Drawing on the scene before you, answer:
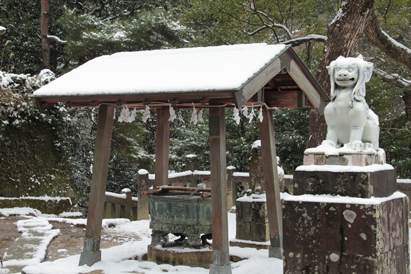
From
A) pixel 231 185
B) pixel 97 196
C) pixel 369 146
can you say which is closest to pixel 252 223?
pixel 97 196

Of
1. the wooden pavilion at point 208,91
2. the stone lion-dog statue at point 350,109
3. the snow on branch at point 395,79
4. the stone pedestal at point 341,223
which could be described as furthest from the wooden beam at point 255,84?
the snow on branch at point 395,79

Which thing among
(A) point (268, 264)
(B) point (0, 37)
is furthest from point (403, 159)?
(B) point (0, 37)

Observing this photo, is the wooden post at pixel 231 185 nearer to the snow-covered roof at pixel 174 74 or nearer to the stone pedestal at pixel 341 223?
the snow-covered roof at pixel 174 74

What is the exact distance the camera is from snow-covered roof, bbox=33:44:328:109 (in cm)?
512

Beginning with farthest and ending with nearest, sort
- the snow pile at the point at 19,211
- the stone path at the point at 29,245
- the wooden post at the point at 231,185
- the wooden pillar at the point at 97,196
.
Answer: the wooden post at the point at 231,185
the snow pile at the point at 19,211
the stone path at the point at 29,245
the wooden pillar at the point at 97,196

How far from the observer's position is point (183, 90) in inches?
201

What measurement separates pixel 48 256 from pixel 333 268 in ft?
17.0

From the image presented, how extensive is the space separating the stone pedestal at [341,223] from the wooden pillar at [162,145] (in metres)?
4.04

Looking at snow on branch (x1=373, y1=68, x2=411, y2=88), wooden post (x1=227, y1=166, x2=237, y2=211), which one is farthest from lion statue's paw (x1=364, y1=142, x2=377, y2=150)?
snow on branch (x1=373, y1=68, x2=411, y2=88)

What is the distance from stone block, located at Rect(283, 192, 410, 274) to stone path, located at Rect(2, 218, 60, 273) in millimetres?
4271

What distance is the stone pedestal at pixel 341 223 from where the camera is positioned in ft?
12.1

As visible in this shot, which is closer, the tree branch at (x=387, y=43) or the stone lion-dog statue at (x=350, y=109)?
the stone lion-dog statue at (x=350, y=109)

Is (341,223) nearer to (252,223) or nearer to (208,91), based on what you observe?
(208,91)

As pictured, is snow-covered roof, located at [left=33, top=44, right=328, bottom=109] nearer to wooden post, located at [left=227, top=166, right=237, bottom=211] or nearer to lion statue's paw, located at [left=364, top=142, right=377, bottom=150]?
lion statue's paw, located at [left=364, top=142, right=377, bottom=150]
